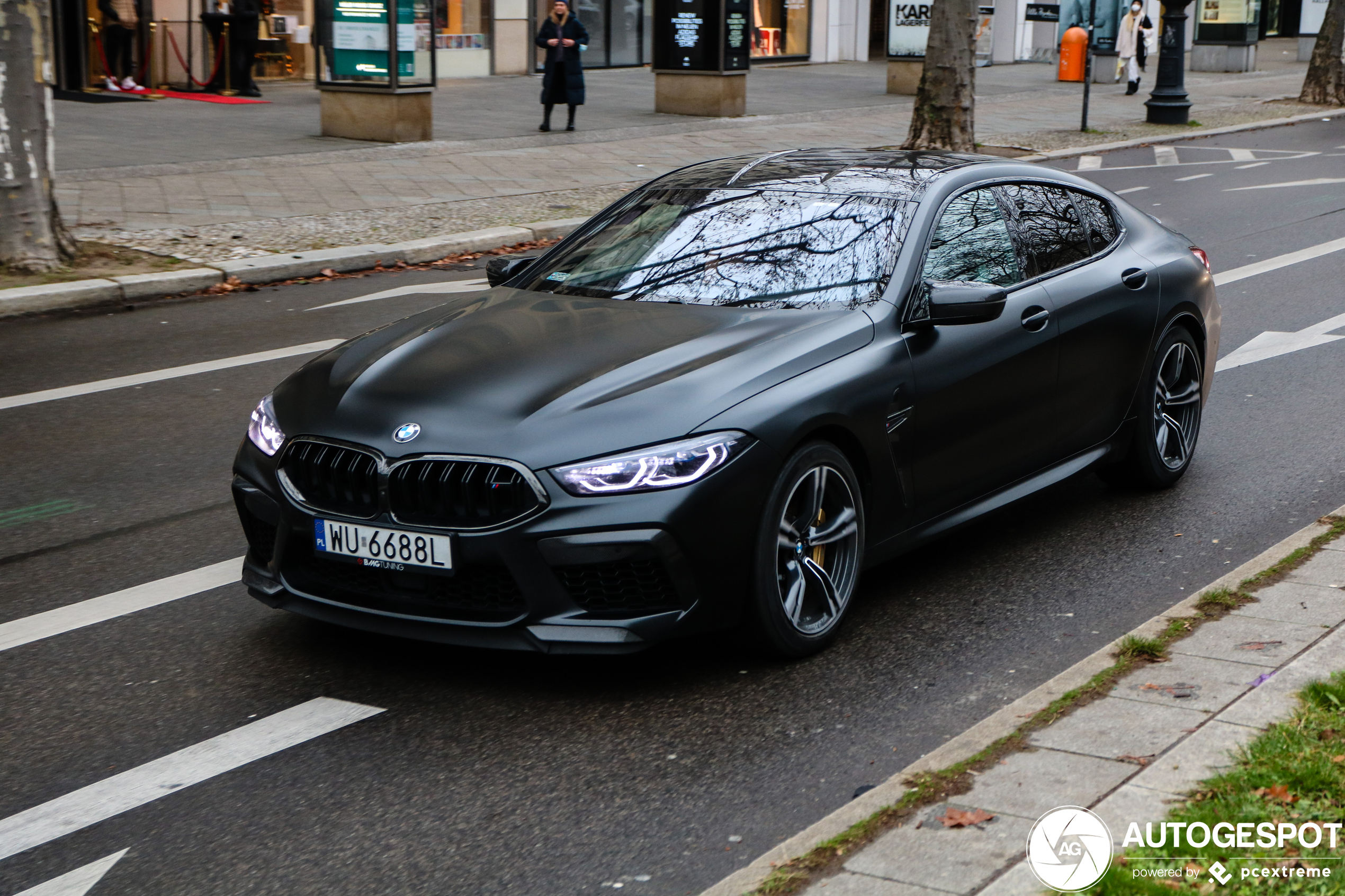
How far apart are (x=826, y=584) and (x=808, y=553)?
0.45 feet

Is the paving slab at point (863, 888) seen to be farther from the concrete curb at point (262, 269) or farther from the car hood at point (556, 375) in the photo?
the concrete curb at point (262, 269)

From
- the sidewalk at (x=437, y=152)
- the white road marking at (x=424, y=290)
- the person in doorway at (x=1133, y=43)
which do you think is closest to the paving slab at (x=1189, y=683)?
the white road marking at (x=424, y=290)

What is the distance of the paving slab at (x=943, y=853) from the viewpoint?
3209 millimetres

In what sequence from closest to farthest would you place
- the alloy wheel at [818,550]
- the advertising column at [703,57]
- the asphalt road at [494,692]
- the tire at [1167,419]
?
1. the asphalt road at [494,692]
2. the alloy wheel at [818,550]
3. the tire at [1167,419]
4. the advertising column at [703,57]

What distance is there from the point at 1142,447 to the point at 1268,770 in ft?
10.2

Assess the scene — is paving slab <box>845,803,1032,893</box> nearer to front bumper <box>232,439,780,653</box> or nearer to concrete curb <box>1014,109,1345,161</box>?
front bumper <box>232,439,780,653</box>

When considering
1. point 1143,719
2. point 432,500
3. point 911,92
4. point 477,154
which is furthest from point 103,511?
point 911,92

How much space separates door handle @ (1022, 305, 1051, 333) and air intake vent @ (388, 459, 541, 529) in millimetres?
2241

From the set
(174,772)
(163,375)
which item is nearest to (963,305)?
(174,772)

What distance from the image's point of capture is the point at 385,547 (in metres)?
4.39

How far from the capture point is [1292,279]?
12109 mm

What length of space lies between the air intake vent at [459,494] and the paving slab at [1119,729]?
58.8 inches

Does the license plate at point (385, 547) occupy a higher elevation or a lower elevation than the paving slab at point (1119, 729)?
higher

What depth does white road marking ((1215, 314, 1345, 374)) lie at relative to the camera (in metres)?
9.30
